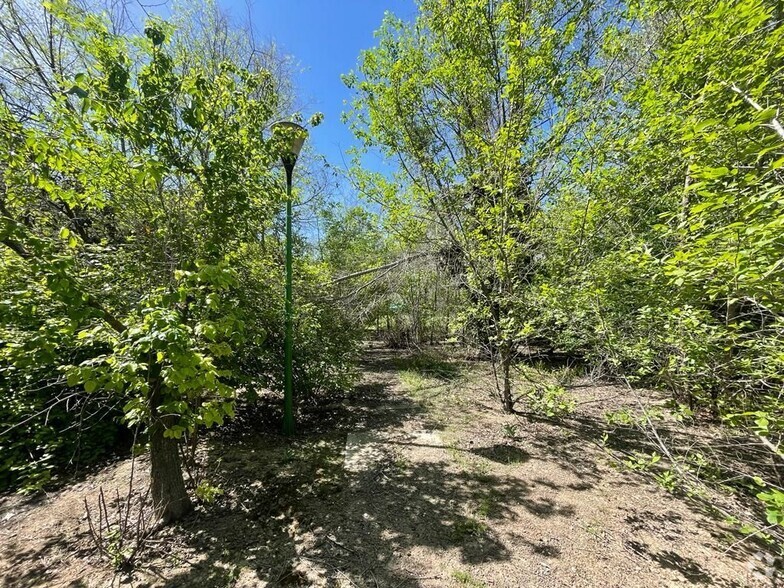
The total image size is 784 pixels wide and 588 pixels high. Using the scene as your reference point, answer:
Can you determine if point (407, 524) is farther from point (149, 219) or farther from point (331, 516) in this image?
point (149, 219)

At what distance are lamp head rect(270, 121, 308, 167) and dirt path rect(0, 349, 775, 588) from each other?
379 centimetres

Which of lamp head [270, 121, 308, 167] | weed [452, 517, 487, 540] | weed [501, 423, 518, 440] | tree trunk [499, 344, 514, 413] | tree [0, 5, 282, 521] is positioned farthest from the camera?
tree trunk [499, 344, 514, 413]

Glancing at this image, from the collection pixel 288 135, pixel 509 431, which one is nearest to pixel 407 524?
pixel 509 431

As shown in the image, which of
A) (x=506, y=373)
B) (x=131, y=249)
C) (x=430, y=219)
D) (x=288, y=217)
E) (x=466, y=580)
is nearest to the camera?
(x=466, y=580)

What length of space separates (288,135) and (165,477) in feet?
11.7

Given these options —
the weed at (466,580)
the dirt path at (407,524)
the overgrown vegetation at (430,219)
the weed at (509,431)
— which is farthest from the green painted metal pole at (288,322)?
the weed at (509,431)

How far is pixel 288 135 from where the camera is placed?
351 centimetres

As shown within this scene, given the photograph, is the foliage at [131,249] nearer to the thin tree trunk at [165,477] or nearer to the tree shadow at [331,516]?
the thin tree trunk at [165,477]

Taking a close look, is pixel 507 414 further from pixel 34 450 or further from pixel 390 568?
pixel 34 450

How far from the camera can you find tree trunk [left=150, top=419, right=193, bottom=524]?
2738mm

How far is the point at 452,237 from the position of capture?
16.7 feet

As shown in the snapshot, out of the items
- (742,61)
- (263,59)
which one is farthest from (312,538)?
(263,59)

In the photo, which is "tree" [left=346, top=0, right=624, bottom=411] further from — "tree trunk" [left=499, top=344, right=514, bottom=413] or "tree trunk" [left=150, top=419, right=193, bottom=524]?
"tree trunk" [left=150, top=419, right=193, bottom=524]

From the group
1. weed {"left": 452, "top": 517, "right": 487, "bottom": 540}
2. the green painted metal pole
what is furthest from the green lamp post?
weed {"left": 452, "top": 517, "right": 487, "bottom": 540}
